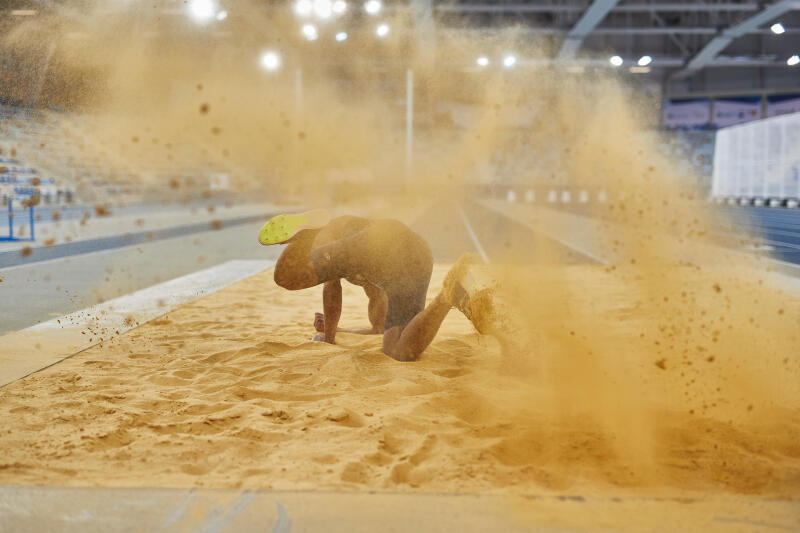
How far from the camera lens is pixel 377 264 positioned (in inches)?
179

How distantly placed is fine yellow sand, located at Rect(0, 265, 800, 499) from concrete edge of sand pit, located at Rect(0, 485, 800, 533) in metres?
0.14

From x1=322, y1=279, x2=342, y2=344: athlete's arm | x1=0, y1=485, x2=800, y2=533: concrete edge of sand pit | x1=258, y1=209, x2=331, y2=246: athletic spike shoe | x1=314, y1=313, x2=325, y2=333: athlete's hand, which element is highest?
x1=258, y1=209, x2=331, y2=246: athletic spike shoe

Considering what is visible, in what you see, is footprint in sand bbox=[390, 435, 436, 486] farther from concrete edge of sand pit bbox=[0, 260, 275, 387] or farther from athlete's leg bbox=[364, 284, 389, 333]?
concrete edge of sand pit bbox=[0, 260, 275, 387]

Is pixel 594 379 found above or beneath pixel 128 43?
beneath

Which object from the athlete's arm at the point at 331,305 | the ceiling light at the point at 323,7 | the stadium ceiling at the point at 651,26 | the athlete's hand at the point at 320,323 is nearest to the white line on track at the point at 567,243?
the athlete's hand at the point at 320,323

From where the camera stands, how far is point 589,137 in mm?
45219

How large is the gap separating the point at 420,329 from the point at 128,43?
2924 cm

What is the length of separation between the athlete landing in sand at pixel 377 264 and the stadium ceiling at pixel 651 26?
24568mm

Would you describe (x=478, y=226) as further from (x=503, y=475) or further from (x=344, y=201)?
(x=503, y=475)

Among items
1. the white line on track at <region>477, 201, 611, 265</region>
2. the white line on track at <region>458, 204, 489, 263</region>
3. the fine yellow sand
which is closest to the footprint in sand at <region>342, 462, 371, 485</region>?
the fine yellow sand

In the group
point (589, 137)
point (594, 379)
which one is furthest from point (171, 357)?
point (589, 137)

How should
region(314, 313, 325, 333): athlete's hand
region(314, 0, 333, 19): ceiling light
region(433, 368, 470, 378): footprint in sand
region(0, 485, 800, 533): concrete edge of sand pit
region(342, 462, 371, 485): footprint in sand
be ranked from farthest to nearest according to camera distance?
1. region(314, 0, 333, 19): ceiling light
2. region(314, 313, 325, 333): athlete's hand
3. region(433, 368, 470, 378): footprint in sand
4. region(342, 462, 371, 485): footprint in sand
5. region(0, 485, 800, 533): concrete edge of sand pit

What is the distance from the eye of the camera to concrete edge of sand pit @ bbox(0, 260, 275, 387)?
16.5 ft

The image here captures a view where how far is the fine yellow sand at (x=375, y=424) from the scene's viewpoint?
3039 mm
